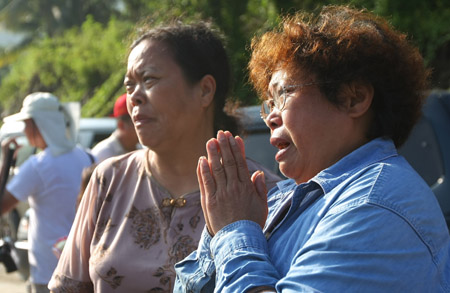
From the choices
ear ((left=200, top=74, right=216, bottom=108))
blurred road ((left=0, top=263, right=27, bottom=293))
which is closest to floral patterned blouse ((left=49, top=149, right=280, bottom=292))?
ear ((left=200, top=74, right=216, bottom=108))

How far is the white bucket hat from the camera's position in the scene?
4.87 m

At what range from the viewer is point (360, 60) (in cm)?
185

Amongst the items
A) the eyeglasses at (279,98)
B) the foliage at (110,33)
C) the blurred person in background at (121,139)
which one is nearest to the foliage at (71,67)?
the foliage at (110,33)

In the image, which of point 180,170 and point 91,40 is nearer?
point 180,170

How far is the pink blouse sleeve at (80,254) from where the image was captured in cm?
271

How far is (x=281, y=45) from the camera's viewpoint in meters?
1.96

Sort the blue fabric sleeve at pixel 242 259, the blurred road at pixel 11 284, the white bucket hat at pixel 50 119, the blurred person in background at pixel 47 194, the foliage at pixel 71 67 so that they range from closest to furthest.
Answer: the blue fabric sleeve at pixel 242 259 → the blurred person in background at pixel 47 194 → the white bucket hat at pixel 50 119 → the blurred road at pixel 11 284 → the foliage at pixel 71 67

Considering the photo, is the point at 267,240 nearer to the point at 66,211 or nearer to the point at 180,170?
the point at 180,170

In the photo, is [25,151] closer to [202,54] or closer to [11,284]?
[11,284]

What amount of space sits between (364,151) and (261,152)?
104 inches

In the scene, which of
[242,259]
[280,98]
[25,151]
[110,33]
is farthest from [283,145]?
[110,33]

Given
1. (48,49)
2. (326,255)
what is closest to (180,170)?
(326,255)

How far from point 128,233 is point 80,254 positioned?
253 mm

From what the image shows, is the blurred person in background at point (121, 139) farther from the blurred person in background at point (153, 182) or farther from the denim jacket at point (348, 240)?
the denim jacket at point (348, 240)
